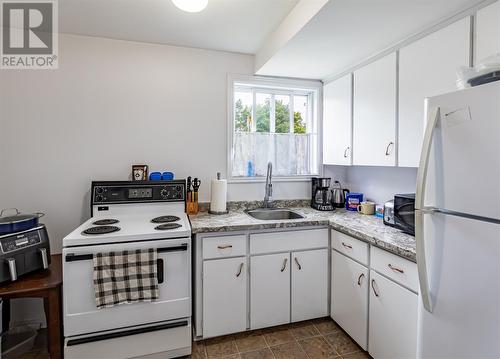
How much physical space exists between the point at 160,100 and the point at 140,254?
1.39 m

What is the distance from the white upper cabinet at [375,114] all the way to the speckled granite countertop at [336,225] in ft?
1.53

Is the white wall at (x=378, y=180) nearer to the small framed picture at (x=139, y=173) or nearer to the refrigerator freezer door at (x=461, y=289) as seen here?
the refrigerator freezer door at (x=461, y=289)

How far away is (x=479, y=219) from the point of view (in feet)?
3.18

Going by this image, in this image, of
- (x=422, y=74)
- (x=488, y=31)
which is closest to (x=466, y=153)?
(x=488, y=31)

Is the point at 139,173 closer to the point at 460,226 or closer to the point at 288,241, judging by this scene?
the point at 288,241

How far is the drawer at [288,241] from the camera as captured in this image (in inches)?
80.9

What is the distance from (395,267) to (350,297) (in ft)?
1.81

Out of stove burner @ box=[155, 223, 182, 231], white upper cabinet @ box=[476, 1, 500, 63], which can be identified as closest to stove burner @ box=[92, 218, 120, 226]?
stove burner @ box=[155, 223, 182, 231]

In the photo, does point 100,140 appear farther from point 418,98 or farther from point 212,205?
point 418,98

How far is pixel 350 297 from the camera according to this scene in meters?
1.98

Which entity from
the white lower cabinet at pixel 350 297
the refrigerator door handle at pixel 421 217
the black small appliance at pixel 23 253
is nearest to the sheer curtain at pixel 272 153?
the white lower cabinet at pixel 350 297

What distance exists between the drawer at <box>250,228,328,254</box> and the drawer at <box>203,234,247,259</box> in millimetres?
78

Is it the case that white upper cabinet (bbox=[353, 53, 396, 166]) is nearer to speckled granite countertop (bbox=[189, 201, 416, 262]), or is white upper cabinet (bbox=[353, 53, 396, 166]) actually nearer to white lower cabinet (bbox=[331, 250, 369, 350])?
speckled granite countertop (bbox=[189, 201, 416, 262])

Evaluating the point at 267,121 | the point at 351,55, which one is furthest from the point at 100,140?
the point at 351,55
